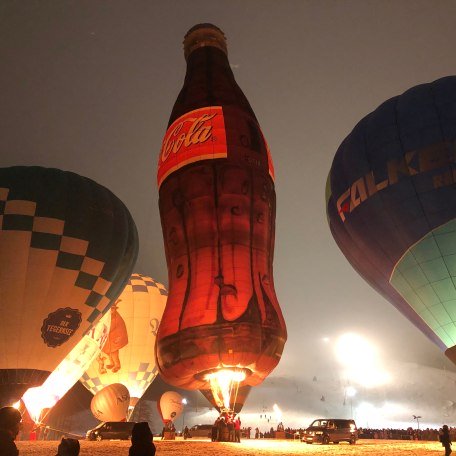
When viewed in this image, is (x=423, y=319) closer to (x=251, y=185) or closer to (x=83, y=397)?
(x=251, y=185)

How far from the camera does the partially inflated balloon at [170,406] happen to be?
31109 mm

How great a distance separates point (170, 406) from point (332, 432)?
14.6 meters

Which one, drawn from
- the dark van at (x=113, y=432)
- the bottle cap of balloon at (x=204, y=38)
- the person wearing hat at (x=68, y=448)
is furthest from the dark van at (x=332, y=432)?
the person wearing hat at (x=68, y=448)

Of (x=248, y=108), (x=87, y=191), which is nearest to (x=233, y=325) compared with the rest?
(x=248, y=108)

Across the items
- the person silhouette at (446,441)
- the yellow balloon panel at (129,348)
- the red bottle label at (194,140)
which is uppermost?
the red bottle label at (194,140)

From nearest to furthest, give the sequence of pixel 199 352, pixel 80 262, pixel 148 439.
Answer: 1. pixel 148 439
2. pixel 199 352
3. pixel 80 262

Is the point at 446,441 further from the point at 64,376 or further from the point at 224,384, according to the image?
the point at 64,376

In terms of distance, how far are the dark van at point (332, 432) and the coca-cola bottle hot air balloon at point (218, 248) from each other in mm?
6745

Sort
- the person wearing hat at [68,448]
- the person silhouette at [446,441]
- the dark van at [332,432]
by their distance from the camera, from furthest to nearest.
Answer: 1. the dark van at [332,432]
2. the person silhouette at [446,441]
3. the person wearing hat at [68,448]

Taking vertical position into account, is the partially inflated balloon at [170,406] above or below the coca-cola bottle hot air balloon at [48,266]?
below

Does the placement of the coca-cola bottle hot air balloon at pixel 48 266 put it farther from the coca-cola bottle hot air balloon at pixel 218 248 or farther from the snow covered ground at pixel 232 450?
the coca-cola bottle hot air balloon at pixel 218 248

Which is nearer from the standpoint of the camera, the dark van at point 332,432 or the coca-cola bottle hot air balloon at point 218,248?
the coca-cola bottle hot air balloon at point 218,248

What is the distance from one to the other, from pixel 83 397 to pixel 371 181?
34957 millimetres

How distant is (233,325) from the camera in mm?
12977
